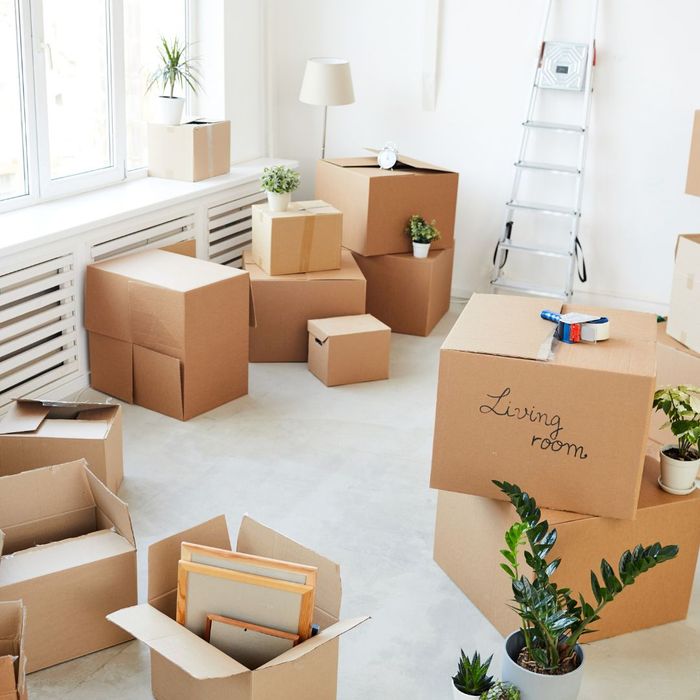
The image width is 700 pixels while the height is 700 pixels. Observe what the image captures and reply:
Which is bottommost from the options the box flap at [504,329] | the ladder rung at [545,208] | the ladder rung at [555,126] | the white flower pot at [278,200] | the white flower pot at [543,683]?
the white flower pot at [543,683]

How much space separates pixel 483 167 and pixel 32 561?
3516 mm

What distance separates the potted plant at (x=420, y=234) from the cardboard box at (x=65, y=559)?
245 centimetres

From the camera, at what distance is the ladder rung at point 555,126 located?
475 cm

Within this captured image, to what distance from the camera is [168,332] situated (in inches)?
139

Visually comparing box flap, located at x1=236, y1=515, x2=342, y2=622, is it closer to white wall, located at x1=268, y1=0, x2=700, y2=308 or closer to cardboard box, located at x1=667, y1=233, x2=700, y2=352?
cardboard box, located at x1=667, y1=233, x2=700, y2=352

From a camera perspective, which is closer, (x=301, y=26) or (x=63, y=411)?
(x=63, y=411)

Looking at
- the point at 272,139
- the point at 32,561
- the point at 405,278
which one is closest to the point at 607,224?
the point at 405,278

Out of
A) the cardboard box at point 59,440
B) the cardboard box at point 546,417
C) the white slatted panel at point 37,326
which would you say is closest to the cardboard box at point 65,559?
the cardboard box at point 59,440

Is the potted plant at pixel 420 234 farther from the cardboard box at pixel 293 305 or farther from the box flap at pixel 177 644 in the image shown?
the box flap at pixel 177 644

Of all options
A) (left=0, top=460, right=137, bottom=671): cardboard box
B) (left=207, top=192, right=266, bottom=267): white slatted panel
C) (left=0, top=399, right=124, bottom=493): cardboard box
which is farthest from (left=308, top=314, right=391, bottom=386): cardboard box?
(left=0, top=460, right=137, bottom=671): cardboard box

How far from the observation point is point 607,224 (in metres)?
4.93

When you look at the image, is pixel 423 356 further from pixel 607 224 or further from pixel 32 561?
pixel 32 561

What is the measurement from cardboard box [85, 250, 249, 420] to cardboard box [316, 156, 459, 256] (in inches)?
38.7

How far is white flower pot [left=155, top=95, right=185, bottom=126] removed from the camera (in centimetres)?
448
